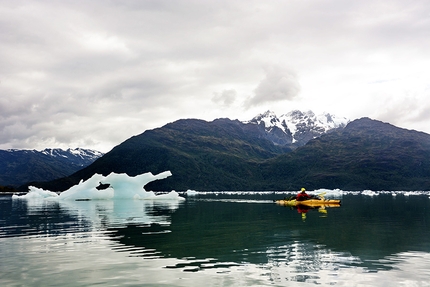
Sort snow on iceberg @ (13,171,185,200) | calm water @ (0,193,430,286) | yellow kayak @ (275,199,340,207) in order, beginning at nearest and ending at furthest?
calm water @ (0,193,430,286) < yellow kayak @ (275,199,340,207) < snow on iceberg @ (13,171,185,200)

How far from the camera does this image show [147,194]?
369ft

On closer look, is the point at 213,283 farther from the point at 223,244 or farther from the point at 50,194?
the point at 50,194

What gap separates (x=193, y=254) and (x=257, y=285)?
7.61 meters

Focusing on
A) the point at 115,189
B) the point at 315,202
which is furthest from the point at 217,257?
the point at 115,189

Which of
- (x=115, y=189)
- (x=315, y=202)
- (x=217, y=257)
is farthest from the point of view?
(x=115, y=189)

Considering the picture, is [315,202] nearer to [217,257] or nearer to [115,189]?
[217,257]

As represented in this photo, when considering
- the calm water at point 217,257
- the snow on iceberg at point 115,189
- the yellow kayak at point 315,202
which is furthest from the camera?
the snow on iceberg at point 115,189

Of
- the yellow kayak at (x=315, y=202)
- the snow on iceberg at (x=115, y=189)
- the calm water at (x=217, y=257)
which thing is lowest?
the yellow kayak at (x=315, y=202)

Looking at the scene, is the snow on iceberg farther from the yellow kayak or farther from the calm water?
the calm water

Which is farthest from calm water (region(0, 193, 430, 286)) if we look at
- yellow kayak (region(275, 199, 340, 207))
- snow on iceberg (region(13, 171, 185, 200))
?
snow on iceberg (region(13, 171, 185, 200))

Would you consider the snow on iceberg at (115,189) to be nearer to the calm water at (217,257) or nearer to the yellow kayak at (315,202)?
the yellow kayak at (315,202)

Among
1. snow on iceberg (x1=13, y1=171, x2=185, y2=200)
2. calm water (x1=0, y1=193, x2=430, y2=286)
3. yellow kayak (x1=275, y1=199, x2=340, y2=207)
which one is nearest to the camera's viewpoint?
calm water (x1=0, y1=193, x2=430, y2=286)

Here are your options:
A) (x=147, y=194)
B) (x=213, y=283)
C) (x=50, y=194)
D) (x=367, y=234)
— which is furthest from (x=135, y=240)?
(x=50, y=194)

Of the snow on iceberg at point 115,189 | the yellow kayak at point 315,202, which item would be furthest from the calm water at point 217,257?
the snow on iceberg at point 115,189
